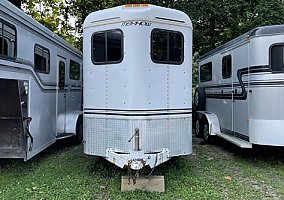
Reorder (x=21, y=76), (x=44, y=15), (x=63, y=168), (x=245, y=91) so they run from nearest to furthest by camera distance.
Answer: (x=21, y=76), (x=63, y=168), (x=245, y=91), (x=44, y=15)

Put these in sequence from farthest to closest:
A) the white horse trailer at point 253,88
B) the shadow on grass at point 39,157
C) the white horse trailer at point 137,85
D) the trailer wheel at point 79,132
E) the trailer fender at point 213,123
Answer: the trailer wheel at point 79,132, the trailer fender at point 213,123, the shadow on grass at point 39,157, the white horse trailer at point 253,88, the white horse trailer at point 137,85

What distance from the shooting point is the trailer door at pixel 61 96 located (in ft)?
27.7

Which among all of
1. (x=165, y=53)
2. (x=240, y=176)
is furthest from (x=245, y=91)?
(x=165, y=53)

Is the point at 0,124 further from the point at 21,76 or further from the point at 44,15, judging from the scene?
the point at 44,15

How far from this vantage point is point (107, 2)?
1541 cm

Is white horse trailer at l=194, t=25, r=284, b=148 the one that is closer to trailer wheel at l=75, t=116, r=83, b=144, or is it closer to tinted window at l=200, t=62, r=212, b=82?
tinted window at l=200, t=62, r=212, b=82

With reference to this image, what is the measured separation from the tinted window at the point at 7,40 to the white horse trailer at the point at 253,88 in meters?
4.44

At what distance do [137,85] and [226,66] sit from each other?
3898 millimetres

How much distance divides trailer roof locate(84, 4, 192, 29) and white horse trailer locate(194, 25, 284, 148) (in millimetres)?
1784

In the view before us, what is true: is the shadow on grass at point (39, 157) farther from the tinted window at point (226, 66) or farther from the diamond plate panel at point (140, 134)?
the tinted window at point (226, 66)

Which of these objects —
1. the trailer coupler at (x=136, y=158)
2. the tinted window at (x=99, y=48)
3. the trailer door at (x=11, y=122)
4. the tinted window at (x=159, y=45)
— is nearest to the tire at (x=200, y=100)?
the tinted window at (x=159, y=45)

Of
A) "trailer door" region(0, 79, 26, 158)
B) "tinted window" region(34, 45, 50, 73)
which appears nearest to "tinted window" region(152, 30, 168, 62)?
"trailer door" region(0, 79, 26, 158)

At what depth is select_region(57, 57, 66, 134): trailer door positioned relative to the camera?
8438 millimetres

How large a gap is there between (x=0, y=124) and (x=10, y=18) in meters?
2.19
